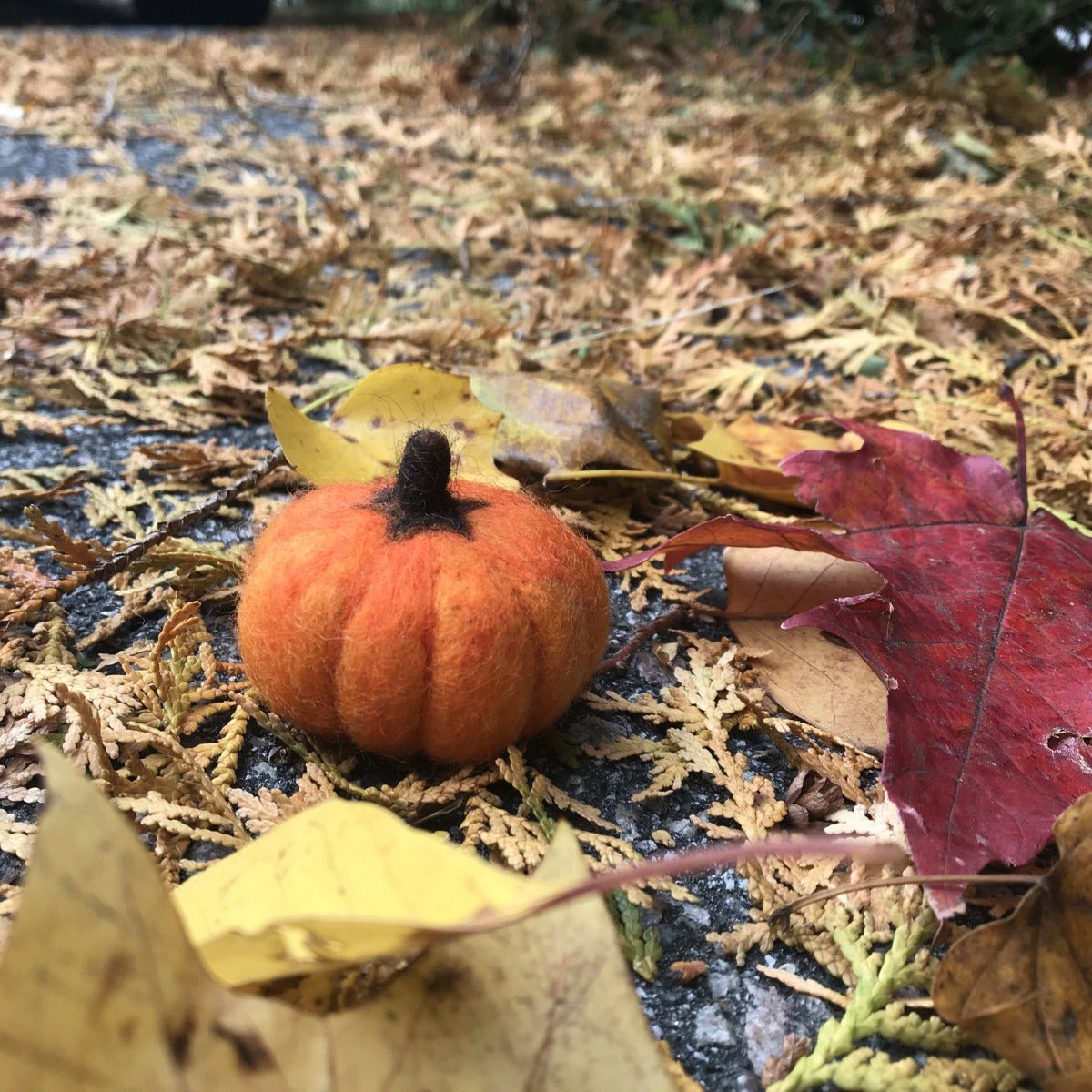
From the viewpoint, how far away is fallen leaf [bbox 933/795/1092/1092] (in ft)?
2.14

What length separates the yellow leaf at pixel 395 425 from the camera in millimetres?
1149

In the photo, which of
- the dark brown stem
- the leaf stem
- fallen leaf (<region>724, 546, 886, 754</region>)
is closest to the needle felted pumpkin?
the dark brown stem

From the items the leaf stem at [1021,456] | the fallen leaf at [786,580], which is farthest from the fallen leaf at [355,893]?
the leaf stem at [1021,456]

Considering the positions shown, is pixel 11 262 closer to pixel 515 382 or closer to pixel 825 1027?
pixel 515 382

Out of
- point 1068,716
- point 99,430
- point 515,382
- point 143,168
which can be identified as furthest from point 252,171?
point 1068,716

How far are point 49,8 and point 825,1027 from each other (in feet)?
26.1

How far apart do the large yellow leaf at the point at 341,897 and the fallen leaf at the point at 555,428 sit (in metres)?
0.78

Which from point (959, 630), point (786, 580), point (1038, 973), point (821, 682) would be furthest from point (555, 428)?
point (1038, 973)

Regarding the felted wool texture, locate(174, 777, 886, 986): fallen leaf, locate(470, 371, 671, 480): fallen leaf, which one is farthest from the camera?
locate(470, 371, 671, 480): fallen leaf

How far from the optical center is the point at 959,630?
3.05ft

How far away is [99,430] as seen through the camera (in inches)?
63.7

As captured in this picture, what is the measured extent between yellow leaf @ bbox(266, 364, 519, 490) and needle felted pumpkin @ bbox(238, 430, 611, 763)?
0.64 feet

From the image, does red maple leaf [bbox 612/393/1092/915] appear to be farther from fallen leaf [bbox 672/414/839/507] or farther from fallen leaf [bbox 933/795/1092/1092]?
fallen leaf [bbox 672/414/839/507]

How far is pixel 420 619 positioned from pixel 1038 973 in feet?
1.82
